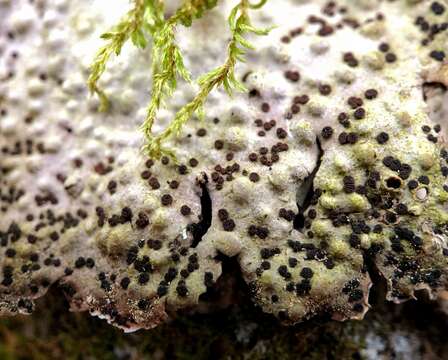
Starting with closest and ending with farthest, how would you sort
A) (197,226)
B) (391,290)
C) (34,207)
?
(391,290)
(197,226)
(34,207)

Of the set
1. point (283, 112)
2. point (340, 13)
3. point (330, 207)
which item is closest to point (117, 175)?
point (283, 112)

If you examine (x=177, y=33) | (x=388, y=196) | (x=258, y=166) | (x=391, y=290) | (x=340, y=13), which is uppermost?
(x=177, y=33)

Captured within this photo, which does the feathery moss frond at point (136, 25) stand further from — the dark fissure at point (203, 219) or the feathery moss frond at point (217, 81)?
the dark fissure at point (203, 219)

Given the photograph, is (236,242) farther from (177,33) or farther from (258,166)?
(177,33)

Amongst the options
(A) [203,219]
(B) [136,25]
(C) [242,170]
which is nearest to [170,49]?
(B) [136,25]

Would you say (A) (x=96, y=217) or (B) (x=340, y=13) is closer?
(A) (x=96, y=217)

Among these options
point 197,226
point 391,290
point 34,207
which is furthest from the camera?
point 34,207


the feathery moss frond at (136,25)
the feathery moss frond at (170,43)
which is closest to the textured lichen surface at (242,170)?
the feathery moss frond at (170,43)
